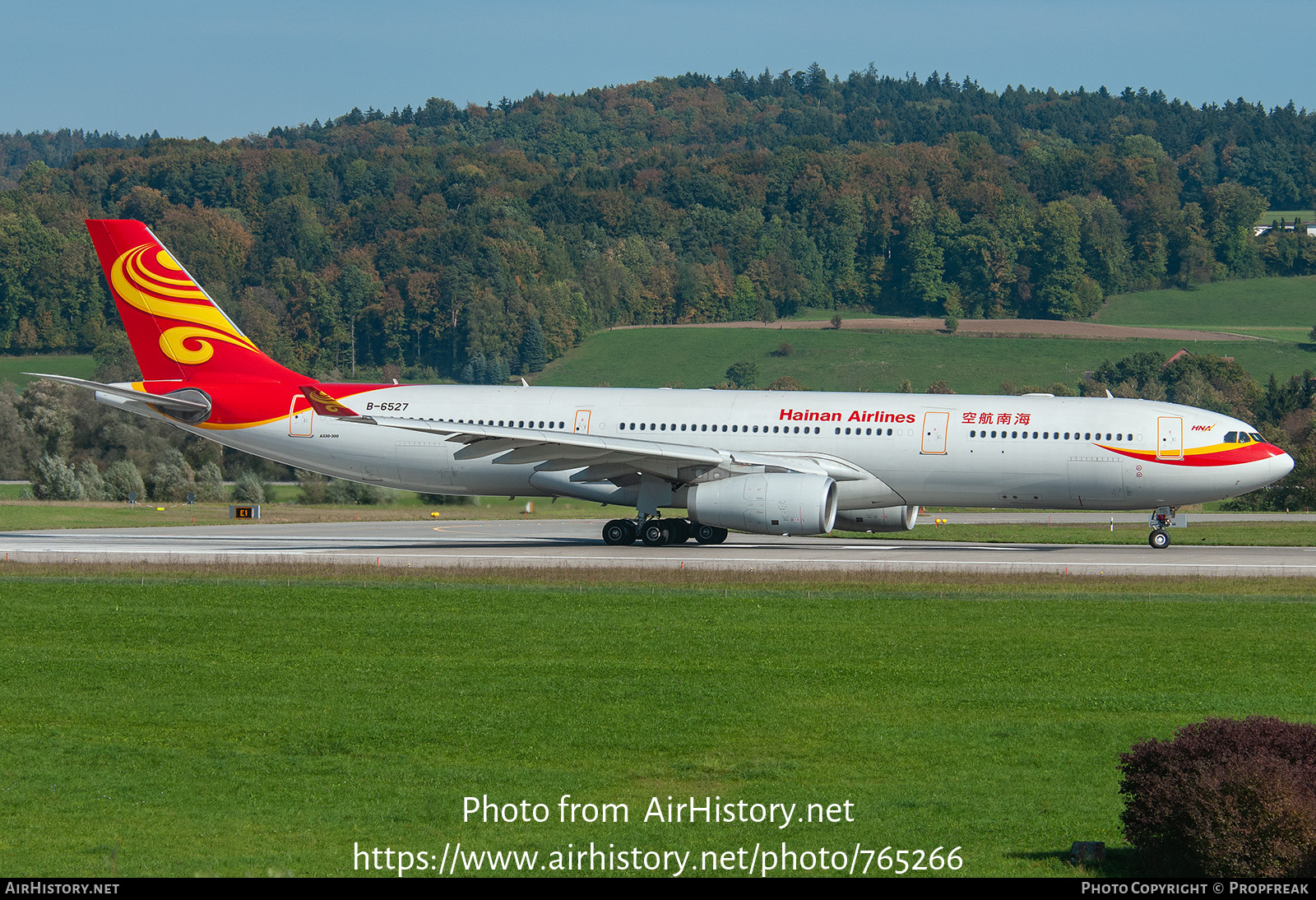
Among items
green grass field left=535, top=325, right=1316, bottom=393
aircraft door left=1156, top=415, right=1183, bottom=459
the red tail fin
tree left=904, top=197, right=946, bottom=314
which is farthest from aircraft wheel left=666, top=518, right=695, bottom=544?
tree left=904, top=197, right=946, bottom=314

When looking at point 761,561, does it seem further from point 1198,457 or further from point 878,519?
point 1198,457

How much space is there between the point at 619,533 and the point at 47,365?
11930cm

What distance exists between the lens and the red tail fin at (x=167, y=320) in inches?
1497

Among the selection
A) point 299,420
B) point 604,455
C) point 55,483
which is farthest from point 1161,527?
point 55,483

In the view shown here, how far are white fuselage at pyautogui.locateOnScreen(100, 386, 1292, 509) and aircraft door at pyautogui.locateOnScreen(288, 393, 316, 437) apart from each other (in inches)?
1.7

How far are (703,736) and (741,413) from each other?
22983 millimetres

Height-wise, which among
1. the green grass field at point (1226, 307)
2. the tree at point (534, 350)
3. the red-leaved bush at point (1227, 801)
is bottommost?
the red-leaved bush at point (1227, 801)

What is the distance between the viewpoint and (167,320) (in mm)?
38188

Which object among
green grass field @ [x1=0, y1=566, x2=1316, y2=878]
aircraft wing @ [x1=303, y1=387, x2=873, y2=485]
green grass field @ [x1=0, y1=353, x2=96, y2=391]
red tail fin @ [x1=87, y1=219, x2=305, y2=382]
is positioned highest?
green grass field @ [x1=0, y1=353, x2=96, y2=391]

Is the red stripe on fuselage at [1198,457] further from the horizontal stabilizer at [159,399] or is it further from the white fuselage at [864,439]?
the horizontal stabilizer at [159,399]

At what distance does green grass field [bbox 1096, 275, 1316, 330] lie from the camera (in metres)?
170

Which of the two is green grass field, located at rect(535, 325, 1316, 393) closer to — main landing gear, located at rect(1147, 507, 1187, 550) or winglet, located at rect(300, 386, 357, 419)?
main landing gear, located at rect(1147, 507, 1187, 550)

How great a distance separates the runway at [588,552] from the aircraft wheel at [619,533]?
374 millimetres

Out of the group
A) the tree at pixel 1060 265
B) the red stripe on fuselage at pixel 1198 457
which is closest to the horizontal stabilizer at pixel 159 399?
the red stripe on fuselage at pixel 1198 457
